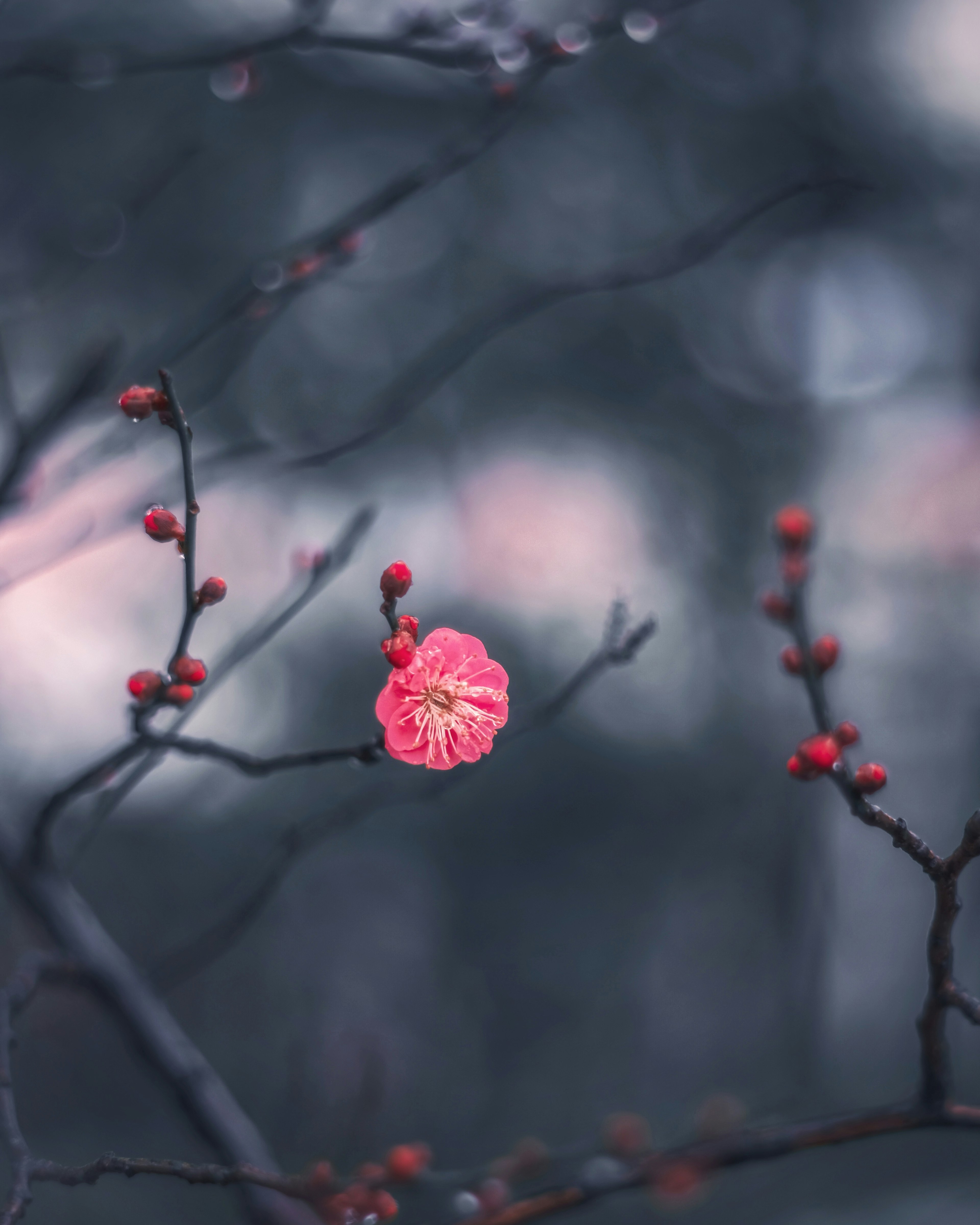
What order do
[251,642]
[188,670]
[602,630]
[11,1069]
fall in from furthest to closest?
[602,630] → [251,642] → [11,1069] → [188,670]

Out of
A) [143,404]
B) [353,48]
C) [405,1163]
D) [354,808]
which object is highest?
[353,48]

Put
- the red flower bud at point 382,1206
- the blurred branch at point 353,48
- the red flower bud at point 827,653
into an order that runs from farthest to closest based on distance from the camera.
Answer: the blurred branch at point 353,48, the red flower bud at point 382,1206, the red flower bud at point 827,653

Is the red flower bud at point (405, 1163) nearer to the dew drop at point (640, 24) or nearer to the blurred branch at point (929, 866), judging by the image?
the blurred branch at point (929, 866)

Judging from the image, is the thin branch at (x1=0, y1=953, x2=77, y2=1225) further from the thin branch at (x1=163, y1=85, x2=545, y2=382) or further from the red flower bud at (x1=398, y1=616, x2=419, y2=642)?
the thin branch at (x1=163, y1=85, x2=545, y2=382)

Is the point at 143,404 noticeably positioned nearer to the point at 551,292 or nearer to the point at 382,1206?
the point at 551,292

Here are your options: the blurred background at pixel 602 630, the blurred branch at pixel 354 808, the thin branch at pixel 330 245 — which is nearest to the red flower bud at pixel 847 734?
the blurred branch at pixel 354 808

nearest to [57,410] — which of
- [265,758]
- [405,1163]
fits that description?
[265,758]

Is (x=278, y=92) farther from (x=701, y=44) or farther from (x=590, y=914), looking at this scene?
(x=590, y=914)
